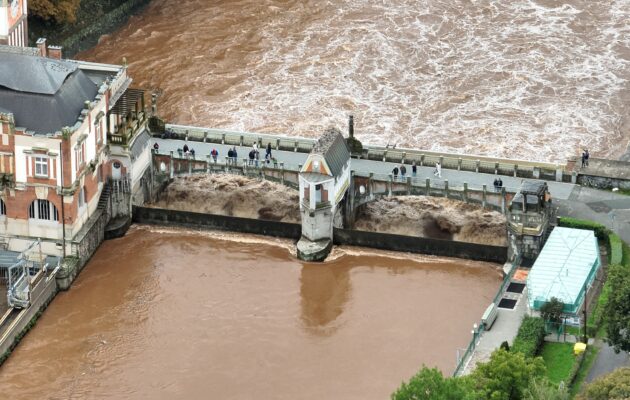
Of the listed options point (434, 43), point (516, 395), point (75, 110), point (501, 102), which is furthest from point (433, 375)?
point (434, 43)

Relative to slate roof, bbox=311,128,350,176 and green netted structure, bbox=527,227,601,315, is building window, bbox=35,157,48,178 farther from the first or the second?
green netted structure, bbox=527,227,601,315

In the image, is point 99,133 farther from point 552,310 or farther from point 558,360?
point 558,360

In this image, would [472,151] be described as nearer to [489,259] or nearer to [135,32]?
[489,259]

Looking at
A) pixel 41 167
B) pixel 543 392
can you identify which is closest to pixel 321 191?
pixel 41 167

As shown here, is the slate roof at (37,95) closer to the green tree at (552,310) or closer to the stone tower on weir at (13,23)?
the stone tower on weir at (13,23)

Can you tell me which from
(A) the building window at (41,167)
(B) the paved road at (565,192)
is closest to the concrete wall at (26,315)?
(A) the building window at (41,167)

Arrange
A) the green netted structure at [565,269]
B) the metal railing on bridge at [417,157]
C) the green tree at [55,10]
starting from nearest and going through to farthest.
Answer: the green netted structure at [565,269]
the metal railing on bridge at [417,157]
the green tree at [55,10]
